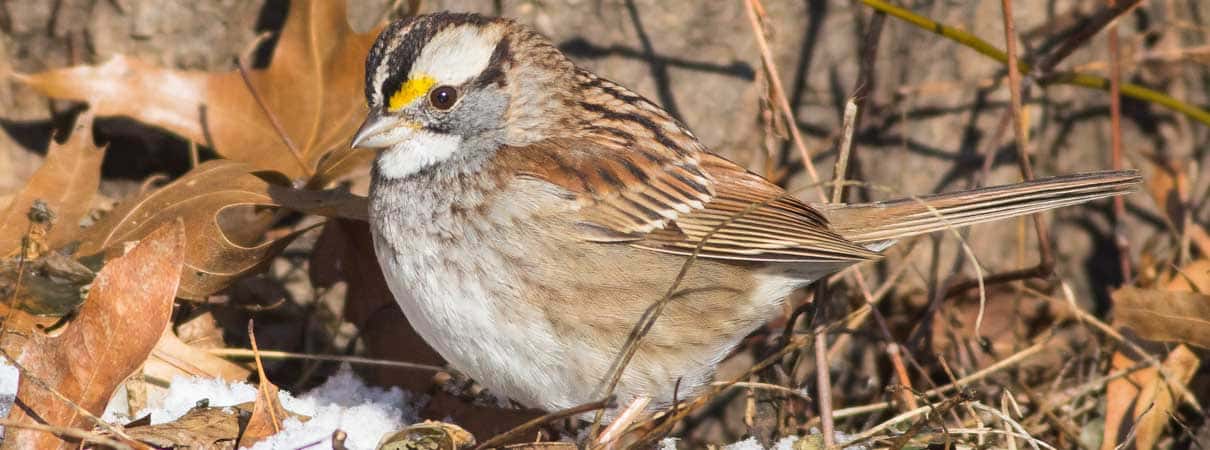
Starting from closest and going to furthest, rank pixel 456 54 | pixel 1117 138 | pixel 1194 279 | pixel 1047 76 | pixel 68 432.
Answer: pixel 68 432, pixel 456 54, pixel 1194 279, pixel 1047 76, pixel 1117 138

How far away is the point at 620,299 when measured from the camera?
8.52 feet

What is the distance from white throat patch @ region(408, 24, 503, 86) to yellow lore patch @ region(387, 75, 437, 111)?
1 centimetres

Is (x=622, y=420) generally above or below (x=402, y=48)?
below

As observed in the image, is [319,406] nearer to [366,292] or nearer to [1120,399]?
[366,292]

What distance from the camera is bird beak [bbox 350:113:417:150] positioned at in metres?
2.61

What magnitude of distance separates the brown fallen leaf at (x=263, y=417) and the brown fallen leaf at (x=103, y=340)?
203 mm

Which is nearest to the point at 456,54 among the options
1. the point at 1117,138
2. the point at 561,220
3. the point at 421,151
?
the point at 421,151

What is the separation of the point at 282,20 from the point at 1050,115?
2320mm

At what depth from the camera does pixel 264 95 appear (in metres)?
3.29

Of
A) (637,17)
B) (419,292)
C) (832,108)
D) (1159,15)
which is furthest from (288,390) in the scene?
(1159,15)

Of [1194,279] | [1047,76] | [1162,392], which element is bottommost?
[1162,392]

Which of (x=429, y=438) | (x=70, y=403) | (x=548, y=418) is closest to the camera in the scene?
(x=70, y=403)

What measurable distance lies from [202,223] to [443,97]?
65cm

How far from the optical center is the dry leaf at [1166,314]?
300cm
